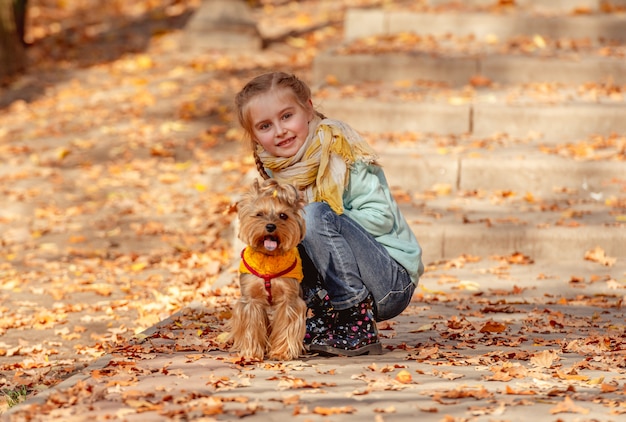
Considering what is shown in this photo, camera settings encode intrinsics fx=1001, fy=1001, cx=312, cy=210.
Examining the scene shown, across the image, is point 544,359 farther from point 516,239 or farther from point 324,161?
point 516,239

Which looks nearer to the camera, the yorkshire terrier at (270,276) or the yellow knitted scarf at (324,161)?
the yorkshire terrier at (270,276)

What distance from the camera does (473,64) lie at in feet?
32.1

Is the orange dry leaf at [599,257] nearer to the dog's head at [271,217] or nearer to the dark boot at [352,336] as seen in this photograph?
the dark boot at [352,336]

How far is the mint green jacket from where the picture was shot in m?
4.59

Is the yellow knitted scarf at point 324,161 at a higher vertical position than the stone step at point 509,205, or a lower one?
higher

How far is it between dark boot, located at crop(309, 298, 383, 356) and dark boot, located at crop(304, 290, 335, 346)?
33 millimetres

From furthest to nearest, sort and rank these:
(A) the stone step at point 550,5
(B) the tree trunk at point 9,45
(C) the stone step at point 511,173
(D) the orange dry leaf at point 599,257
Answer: (B) the tree trunk at point 9,45
(A) the stone step at point 550,5
(C) the stone step at point 511,173
(D) the orange dry leaf at point 599,257

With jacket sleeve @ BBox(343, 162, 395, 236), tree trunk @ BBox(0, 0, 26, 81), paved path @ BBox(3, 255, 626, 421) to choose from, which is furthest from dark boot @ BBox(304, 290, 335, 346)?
tree trunk @ BBox(0, 0, 26, 81)

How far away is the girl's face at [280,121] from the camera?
4.55m

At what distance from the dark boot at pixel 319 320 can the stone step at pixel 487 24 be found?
6853 millimetres

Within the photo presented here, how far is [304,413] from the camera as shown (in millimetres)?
3590

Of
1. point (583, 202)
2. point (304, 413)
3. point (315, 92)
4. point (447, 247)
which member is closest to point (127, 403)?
point (304, 413)

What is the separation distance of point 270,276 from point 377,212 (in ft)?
2.03

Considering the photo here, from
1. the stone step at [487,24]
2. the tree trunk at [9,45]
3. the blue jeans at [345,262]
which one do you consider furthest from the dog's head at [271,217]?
the tree trunk at [9,45]
